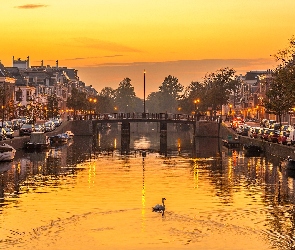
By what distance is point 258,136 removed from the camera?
5866 inches

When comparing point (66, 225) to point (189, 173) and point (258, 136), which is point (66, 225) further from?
point (258, 136)

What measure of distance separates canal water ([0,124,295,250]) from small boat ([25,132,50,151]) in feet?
68.1

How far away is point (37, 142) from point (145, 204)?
74040 mm

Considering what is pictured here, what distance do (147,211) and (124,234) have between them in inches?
390

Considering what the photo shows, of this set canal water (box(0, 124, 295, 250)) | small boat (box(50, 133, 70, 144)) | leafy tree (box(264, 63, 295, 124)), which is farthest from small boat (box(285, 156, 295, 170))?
small boat (box(50, 133, 70, 144))

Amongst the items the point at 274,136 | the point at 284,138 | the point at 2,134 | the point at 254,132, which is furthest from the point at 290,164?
the point at 254,132

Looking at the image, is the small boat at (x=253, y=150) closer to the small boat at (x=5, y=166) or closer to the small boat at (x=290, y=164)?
the small boat at (x=290, y=164)

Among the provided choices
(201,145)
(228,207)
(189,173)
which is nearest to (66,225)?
(228,207)

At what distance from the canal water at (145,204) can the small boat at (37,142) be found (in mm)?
20769

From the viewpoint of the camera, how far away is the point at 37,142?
144 meters

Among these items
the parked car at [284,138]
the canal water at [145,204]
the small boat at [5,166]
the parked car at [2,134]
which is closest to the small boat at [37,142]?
the parked car at [2,134]

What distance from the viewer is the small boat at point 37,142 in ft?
468

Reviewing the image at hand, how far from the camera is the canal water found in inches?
2201

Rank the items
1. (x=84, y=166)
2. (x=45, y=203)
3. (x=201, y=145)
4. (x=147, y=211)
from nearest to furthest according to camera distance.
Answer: (x=147, y=211) → (x=45, y=203) → (x=84, y=166) → (x=201, y=145)
